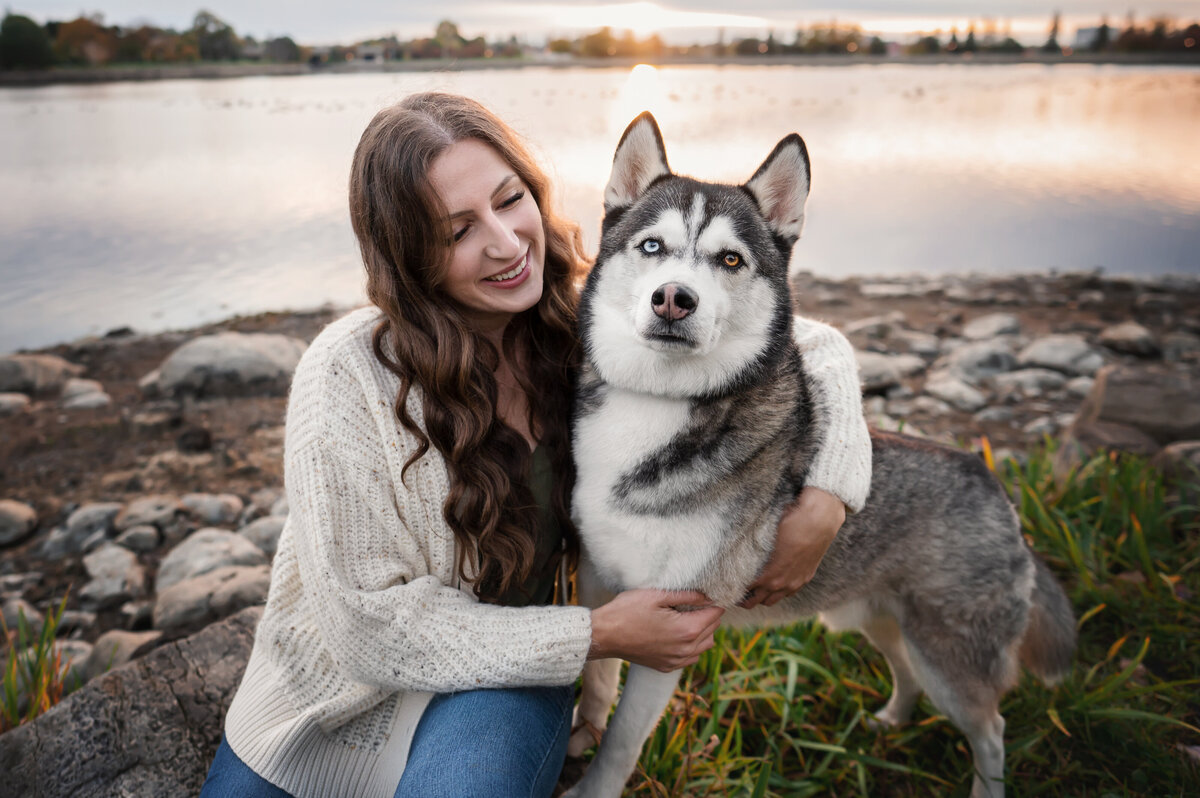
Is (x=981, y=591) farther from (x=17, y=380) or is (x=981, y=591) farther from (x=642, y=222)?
(x=17, y=380)

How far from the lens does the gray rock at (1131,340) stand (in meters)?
6.43

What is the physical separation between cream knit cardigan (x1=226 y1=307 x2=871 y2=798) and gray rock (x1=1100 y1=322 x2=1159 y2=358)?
6.06 m

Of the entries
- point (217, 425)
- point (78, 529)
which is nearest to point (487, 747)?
point (78, 529)

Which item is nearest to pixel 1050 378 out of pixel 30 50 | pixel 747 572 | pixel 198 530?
pixel 747 572

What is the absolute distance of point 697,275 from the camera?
1969 millimetres

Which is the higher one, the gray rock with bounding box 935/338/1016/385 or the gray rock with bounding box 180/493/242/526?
the gray rock with bounding box 935/338/1016/385

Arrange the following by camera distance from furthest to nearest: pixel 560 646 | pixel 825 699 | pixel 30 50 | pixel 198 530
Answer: pixel 30 50 < pixel 198 530 < pixel 825 699 < pixel 560 646

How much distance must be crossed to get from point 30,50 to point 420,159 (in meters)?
14.2

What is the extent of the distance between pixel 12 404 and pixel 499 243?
548 centimetres

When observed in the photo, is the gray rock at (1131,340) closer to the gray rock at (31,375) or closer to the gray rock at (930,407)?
the gray rock at (930,407)

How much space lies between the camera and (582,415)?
7.20ft

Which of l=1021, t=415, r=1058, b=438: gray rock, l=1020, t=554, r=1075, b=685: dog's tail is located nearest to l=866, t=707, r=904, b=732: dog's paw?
l=1020, t=554, r=1075, b=685: dog's tail

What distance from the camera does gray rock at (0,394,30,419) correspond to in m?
5.34

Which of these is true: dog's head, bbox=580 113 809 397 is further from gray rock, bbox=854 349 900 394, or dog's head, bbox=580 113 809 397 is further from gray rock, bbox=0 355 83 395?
gray rock, bbox=0 355 83 395
